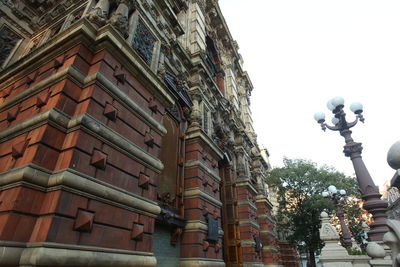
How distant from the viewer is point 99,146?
173 inches

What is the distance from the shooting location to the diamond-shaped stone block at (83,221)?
3.58 meters

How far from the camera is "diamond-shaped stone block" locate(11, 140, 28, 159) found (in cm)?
398

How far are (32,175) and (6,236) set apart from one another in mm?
832

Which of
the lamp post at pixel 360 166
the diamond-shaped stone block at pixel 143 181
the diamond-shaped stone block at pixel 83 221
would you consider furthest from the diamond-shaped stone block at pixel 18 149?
the lamp post at pixel 360 166

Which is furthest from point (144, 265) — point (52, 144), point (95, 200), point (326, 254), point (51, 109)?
point (326, 254)

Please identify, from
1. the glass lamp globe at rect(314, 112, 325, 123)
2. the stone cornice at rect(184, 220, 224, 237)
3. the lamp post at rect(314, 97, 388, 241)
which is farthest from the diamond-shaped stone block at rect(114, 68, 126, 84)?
the glass lamp globe at rect(314, 112, 325, 123)

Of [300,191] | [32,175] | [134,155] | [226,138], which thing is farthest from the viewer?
[300,191]

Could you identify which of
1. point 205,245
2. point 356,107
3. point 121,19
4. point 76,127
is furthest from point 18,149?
point 356,107

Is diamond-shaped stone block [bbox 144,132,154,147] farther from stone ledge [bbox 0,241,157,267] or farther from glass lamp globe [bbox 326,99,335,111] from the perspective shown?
glass lamp globe [bbox 326,99,335,111]

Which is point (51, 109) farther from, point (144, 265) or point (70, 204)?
point (144, 265)

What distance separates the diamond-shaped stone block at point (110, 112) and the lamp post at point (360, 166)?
23.4 ft

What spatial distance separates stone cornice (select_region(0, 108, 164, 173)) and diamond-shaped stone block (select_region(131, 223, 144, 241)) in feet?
4.47

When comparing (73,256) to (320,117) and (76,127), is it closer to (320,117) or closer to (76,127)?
(76,127)

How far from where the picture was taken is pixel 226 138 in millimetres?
14055
